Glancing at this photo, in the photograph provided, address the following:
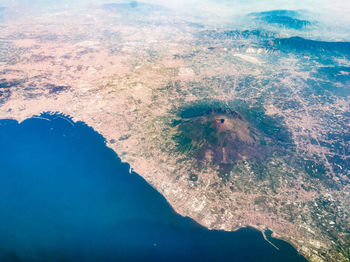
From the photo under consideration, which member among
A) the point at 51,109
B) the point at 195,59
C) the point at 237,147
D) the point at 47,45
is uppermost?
the point at 47,45

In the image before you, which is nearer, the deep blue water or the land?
the deep blue water

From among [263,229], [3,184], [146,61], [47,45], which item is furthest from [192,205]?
[47,45]

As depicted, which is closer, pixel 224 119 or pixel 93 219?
pixel 93 219

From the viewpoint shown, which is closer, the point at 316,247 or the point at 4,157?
the point at 316,247

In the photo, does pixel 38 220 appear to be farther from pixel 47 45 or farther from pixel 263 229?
pixel 47 45

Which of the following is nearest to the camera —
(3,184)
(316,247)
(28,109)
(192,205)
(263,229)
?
(316,247)
